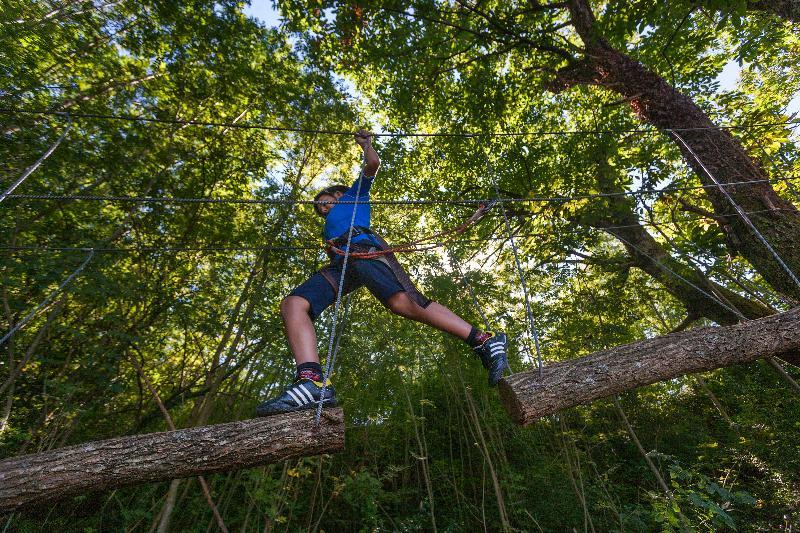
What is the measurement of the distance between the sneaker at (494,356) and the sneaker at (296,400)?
0.80 meters

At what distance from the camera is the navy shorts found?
191 cm

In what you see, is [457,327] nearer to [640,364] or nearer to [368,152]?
[640,364]

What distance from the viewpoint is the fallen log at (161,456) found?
1188mm

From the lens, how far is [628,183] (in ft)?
14.3

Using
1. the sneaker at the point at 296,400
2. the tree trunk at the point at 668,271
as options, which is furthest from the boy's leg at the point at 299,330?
the tree trunk at the point at 668,271

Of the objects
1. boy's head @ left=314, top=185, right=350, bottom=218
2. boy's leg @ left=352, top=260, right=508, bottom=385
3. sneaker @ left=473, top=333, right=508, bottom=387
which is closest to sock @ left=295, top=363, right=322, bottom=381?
boy's leg @ left=352, top=260, right=508, bottom=385

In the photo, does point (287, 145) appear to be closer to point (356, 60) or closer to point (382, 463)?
point (356, 60)

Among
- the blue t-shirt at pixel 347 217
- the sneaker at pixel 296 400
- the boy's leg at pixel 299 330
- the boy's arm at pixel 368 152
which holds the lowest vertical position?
the sneaker at pixel 296 400

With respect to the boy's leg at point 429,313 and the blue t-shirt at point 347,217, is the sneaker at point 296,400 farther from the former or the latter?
the blue t-shirt at point 347,217

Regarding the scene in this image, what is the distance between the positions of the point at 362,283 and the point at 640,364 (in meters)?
1.52

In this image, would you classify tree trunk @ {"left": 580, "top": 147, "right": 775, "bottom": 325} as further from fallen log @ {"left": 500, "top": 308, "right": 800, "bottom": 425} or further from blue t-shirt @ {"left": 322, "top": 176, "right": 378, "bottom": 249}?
blue t-shirt @ {"left": 322, "top": 176, "right": 378, "bottom": 249}

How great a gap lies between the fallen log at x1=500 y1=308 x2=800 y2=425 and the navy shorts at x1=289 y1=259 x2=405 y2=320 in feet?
2.49

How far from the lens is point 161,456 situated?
1.25 metres

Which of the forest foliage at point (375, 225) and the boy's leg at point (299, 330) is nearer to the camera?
the boy's leg at point (299, 330)
